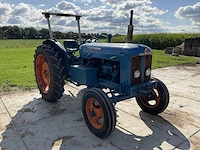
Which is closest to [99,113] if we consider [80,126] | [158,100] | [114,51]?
[80,126]

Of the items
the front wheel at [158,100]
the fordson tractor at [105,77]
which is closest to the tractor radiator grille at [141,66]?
the fordson tractor at [105,77]

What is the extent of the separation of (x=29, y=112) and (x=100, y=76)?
4.70ft

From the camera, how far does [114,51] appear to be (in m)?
2.95

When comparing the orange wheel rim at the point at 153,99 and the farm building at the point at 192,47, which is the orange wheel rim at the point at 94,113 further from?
the farm building at the point at 192,47

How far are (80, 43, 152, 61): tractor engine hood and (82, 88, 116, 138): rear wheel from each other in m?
0.59

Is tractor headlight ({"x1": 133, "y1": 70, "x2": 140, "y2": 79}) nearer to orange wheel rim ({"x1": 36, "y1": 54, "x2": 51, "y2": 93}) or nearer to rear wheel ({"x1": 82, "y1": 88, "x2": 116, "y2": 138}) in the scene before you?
rear wheel ({"x1": 82, "y1": 88, "x2": 116, "y2": 138})

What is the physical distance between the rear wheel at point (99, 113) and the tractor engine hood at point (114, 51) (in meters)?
0.59

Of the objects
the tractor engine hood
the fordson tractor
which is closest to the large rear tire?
the fordson tractor

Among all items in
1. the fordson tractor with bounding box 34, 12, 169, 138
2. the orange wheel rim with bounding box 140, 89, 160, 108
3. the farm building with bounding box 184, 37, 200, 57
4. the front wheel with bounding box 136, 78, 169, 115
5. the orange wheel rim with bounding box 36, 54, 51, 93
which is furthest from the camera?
the farm building with bounding box 184, 37, 200, 57

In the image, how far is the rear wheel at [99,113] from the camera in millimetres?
2580

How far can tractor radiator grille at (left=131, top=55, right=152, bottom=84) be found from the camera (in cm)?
291

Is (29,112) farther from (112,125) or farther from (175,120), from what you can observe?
(175,120)

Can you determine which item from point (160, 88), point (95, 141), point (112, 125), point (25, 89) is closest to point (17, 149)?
point (95, 141)

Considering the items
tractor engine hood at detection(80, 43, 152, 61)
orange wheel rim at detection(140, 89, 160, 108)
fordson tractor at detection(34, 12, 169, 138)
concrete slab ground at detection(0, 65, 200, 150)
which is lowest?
concrete slab ground at detection(0, 65, 200, 150)
